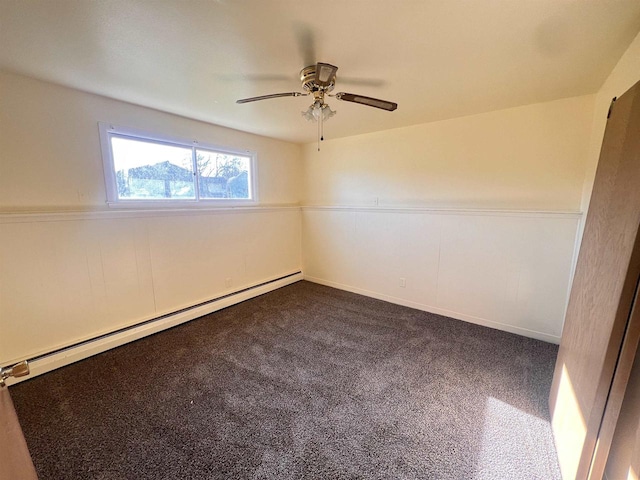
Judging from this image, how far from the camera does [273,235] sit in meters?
4.04

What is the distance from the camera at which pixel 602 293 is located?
1.25 m

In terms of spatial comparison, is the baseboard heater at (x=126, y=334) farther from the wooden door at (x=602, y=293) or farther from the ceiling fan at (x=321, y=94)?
the wooden door at (x=602, y=293)

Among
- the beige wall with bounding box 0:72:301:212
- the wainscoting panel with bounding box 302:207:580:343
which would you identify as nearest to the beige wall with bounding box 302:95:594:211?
the wainscoting panel with bounding box 302:207:580:343

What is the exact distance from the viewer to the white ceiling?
1303mm

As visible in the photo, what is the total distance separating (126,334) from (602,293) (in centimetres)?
350

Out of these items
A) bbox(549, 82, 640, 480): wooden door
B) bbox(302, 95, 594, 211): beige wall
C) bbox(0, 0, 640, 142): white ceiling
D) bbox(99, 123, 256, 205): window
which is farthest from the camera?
bbox(99, 123, 256, 205): window

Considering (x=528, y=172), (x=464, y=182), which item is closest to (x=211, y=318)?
(x=464, y=182)

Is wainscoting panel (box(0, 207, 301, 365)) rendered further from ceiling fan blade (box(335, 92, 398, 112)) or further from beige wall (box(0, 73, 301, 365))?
ceiling fan blade (box(335, 92, 398, 112))

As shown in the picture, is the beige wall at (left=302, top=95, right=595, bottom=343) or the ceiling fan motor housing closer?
the ceiling fan motor housing

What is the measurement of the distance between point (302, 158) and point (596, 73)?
343 centimetres

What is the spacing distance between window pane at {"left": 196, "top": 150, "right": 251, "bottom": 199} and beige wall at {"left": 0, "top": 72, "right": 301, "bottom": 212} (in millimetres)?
609

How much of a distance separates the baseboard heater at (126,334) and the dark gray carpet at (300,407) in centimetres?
9

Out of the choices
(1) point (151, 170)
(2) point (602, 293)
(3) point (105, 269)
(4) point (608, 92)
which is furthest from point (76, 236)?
(4) point (608, 92)

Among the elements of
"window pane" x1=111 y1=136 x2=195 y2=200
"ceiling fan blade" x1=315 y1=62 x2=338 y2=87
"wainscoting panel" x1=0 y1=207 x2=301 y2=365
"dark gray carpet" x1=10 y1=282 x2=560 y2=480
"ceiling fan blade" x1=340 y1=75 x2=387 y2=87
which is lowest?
"dark gray carpet" x1=10 y1=282 x2=560 y2=480
